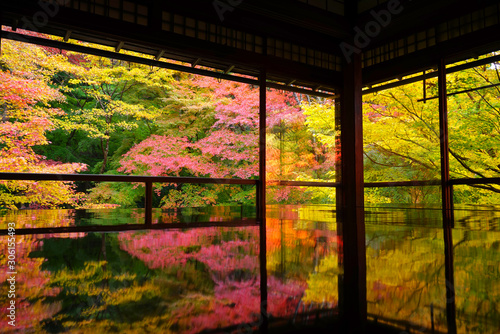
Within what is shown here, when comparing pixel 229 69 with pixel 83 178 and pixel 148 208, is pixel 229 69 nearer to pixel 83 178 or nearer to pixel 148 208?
pixel 148 208

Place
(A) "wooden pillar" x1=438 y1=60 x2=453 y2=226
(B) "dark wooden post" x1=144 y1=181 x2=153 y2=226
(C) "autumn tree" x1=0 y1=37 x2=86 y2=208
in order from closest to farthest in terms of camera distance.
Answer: (B) "dark wooden post" x1=144 y1=181 x2=153 y2=226 → (A) "wooden pillar" x1=438 y1=60 x2=453 y2=226 → (C) "autumn tree" x1=0 y1=37 x2=86 y2=208

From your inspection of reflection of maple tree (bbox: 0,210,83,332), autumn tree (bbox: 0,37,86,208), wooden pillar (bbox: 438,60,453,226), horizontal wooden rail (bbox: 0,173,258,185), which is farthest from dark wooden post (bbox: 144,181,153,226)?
autumn tree (bbox: 0,37,86,208)

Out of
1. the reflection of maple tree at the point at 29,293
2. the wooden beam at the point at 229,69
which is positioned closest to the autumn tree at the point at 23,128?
the wooden beam at the point at 229,69

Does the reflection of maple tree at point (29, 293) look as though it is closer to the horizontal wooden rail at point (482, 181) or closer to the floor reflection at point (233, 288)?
the floor reflection at point (233, 288)

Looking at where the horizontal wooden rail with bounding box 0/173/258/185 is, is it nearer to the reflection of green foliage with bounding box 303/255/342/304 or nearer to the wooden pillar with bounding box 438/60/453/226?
the reflection of green foliage with bounding box 303/255/342/304

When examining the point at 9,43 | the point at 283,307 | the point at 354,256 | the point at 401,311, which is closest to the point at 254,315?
the point at 283,307

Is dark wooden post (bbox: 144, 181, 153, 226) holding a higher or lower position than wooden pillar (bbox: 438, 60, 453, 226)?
lower

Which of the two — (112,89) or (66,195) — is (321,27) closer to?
(66,195)

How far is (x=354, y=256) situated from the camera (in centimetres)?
167

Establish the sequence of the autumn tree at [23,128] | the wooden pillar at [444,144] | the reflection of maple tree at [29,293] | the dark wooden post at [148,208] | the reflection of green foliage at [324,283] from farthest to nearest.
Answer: the autumn tree at [23,128] < the wooden pillar at [444,144] < the dark wooden post at [148,208] < the reflection of green foliage at [324,283] < the reflection of maple tree at [29,293]

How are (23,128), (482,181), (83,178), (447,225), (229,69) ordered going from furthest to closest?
(23,128) < (229,69) < (482,181) < (83,178) < (447,225)

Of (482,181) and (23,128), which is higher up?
(23,128)

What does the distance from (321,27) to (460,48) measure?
5.36 ft

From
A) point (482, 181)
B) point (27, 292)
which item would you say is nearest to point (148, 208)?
point (27, 292)
